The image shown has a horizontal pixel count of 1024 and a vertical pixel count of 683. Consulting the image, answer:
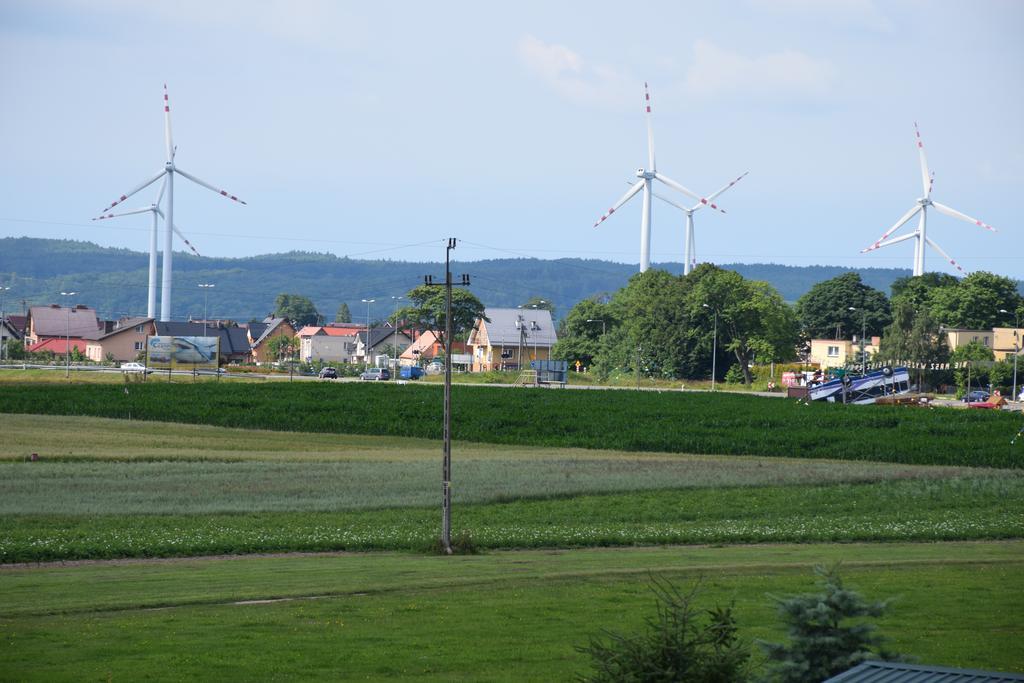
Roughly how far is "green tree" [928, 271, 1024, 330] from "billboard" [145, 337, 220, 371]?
335 ft

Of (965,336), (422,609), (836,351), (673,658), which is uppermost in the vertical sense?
(965,336)

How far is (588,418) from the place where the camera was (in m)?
89.1

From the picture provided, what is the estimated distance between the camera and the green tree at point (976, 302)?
566 feet

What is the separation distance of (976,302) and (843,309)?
22.2 metres

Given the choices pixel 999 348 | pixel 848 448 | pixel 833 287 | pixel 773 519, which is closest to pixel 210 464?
pixel 773 519

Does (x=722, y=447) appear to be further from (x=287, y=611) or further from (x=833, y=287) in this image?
(x=833, y=287)

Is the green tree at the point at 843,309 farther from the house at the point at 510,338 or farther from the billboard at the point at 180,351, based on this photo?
the billboard at the point at 180,351

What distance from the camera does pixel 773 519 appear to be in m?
45.9

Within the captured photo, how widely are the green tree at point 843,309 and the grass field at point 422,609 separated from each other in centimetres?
15801

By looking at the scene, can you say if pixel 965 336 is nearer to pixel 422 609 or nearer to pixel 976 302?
pixel 976 302

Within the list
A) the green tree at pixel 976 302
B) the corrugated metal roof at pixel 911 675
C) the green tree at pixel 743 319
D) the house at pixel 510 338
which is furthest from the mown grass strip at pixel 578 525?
the house at pixel 510 338

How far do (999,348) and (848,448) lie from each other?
305 feet

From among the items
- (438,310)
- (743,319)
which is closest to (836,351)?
(743,319)

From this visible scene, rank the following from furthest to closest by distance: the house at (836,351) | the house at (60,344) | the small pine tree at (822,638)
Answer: the house at (60,344) → the house at (836,351) → the small pine tree at (822,638)
